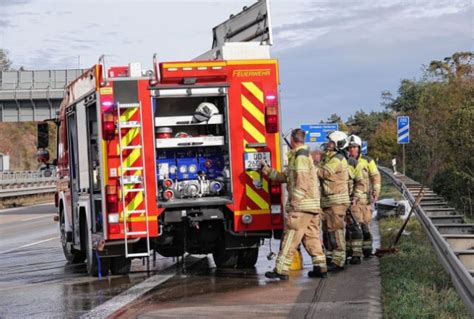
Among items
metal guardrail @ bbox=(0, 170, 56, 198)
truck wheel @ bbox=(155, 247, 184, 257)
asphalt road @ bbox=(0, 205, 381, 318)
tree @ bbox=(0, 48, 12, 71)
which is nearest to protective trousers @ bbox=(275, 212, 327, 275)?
asphalt road @ bbox=(0, 205, 381, 318)

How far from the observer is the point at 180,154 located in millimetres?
10609

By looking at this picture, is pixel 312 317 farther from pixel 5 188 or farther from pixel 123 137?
pixel 5 188

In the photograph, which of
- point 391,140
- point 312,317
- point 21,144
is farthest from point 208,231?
point 21,144

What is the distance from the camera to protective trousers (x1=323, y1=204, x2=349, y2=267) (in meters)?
10.2

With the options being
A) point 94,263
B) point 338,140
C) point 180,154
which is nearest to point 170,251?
point 94,263

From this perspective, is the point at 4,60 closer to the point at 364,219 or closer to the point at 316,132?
the point at 316,132

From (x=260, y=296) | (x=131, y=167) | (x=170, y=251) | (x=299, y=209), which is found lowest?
(x=260, y=296)

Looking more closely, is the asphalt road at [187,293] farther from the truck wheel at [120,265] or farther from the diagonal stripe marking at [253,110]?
the diagonal stripe marking at [253,110]

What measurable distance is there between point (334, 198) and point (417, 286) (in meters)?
2.42

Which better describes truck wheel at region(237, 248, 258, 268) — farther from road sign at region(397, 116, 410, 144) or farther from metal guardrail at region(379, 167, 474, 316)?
road sign at region(397, 116, 410, 144)

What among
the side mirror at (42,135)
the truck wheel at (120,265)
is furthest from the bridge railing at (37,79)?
the truck wheel at (120,265)

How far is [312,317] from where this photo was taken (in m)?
7.26

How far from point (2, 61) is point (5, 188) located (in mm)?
65764

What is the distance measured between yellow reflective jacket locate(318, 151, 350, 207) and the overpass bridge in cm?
2982
